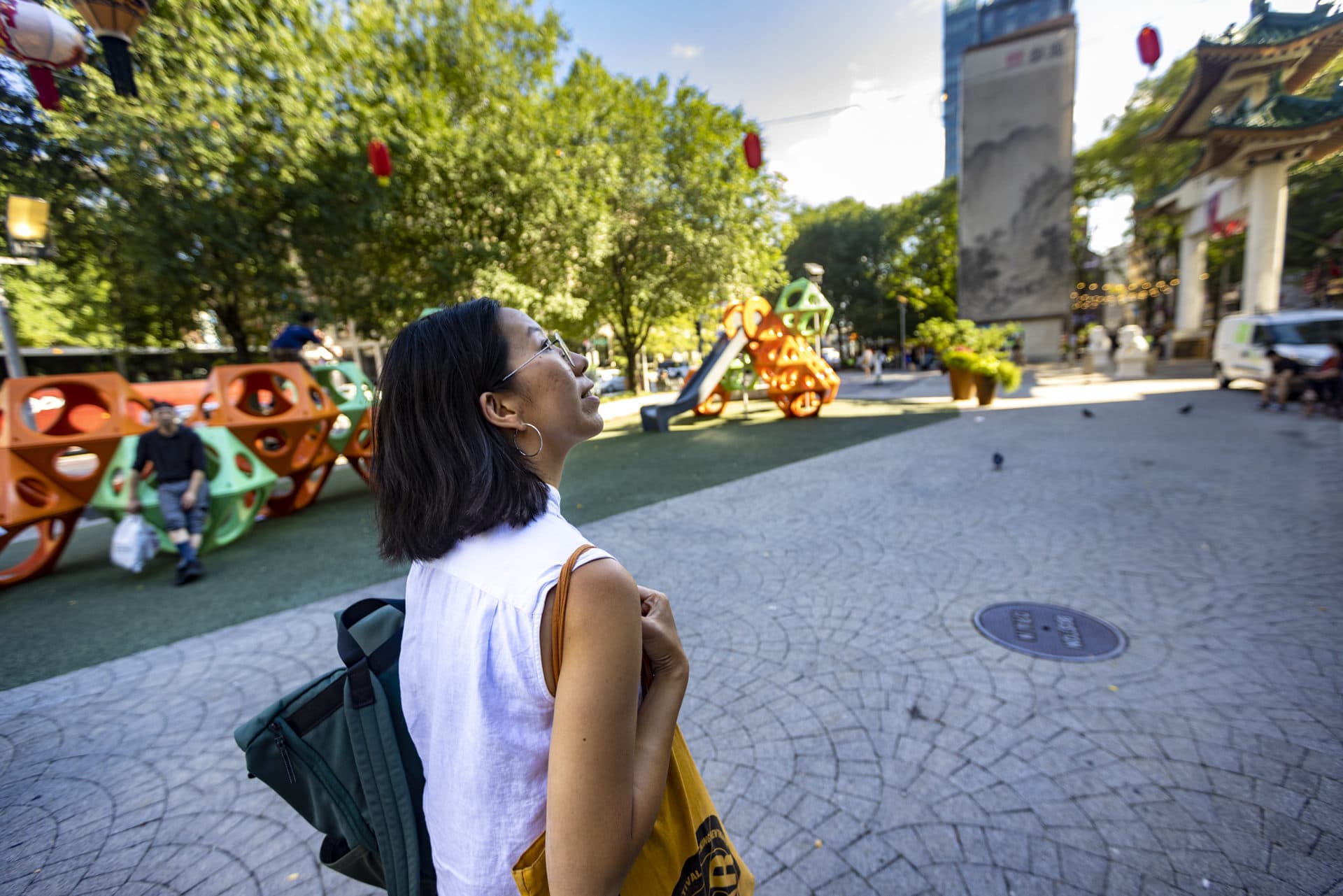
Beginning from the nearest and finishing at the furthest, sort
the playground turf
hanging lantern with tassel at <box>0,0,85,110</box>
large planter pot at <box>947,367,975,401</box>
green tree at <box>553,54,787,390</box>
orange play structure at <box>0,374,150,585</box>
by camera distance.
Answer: hanging lantern with tassel at <box>0,0,85,110</box>, the playground turf, orange play structure at <box>0,374,150,585</box>, large planter pot at <box>947,367,975,401</box>, green tree at <box>553,54,787,390</box>

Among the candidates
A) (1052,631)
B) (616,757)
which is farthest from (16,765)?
(1052,631)

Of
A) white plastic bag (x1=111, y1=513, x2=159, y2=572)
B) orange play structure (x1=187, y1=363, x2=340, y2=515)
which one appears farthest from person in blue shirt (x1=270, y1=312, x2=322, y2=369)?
white plastic bag (x1=111, y1=513, x2=159, y2=572)

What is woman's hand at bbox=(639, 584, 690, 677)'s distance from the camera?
1.01 metres

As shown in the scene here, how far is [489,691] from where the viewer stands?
919 mm

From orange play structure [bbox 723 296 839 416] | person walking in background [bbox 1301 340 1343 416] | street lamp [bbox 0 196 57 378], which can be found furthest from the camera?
orange play structure [bbox 723 296 839 416]

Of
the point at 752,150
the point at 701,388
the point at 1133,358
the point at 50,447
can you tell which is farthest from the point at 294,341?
the point at 1133,358

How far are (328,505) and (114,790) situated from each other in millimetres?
6838

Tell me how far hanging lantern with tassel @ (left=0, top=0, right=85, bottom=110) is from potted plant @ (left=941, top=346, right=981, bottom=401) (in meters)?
16.8

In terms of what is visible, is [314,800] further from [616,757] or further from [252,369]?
[252,369]

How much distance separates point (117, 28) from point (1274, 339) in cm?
2005

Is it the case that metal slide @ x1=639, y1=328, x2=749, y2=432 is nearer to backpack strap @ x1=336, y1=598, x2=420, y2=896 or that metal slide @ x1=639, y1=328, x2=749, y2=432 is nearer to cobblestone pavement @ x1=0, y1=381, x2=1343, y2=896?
cobblestone pavement @ x1=0, y1=381, x2=1343, y2=896

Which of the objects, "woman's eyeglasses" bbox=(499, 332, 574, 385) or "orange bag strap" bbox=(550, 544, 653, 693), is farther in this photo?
"woman's eyeglasses" bbox=(499, 332, 574, 385)

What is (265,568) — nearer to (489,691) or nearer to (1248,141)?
(489,691)

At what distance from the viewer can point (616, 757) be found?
2.76ft
